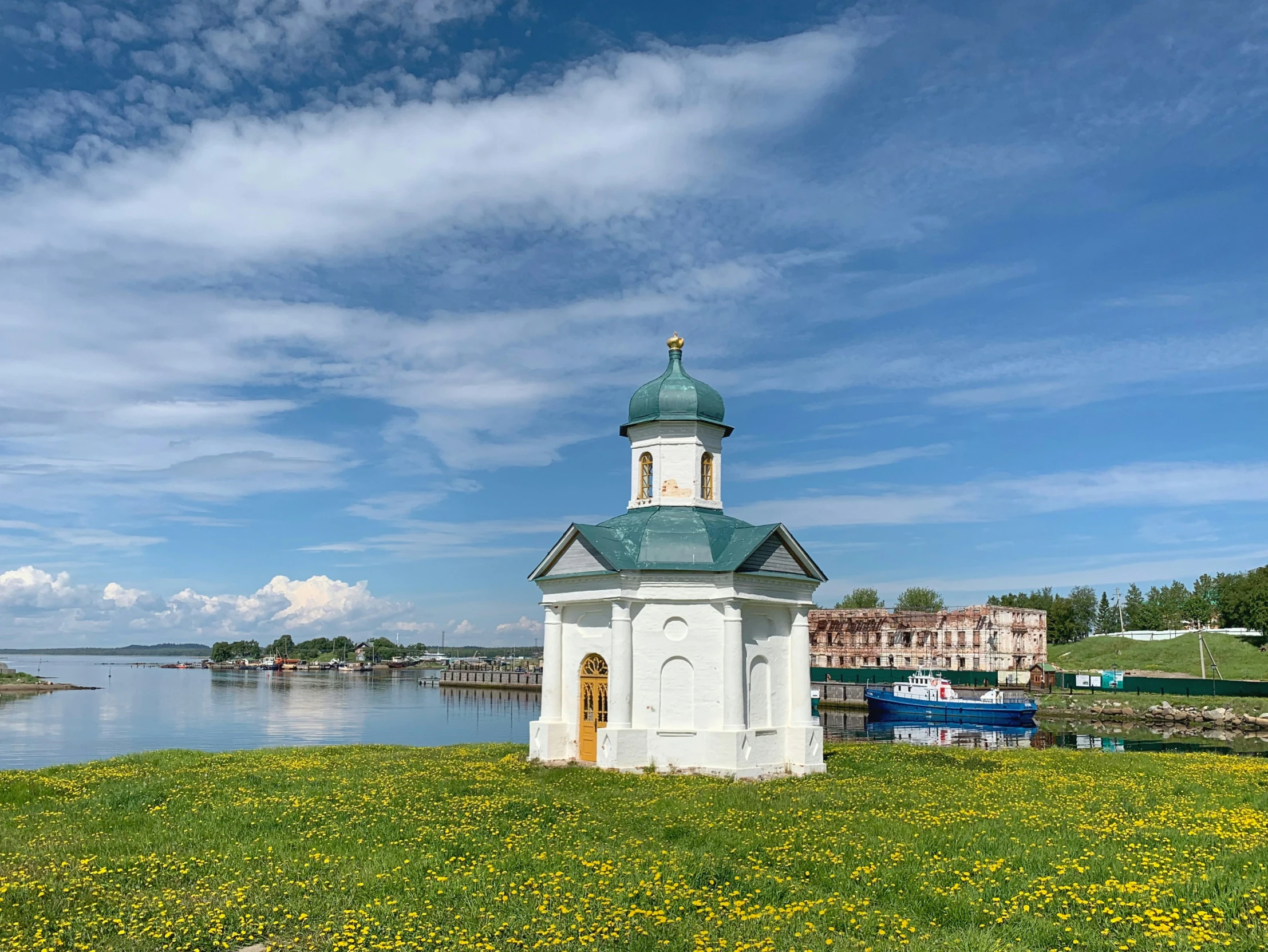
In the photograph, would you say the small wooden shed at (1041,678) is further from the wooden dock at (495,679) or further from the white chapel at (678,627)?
the white chapel at (678,627)

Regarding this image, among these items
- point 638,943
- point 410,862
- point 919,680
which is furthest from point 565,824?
point 919,680

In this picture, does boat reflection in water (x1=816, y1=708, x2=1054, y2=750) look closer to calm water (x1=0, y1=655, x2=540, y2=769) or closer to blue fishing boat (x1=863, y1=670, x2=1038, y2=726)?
blue fishing boat (x1=863, y1=670, x2=1038, y2=726)

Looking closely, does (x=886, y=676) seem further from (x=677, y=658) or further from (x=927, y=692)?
(x=677, y=658)

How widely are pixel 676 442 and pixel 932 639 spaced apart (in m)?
79.0

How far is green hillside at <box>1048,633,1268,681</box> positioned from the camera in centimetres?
8525

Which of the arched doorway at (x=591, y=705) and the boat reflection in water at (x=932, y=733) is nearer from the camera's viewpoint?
the arched doorway at (x=591, y=705)

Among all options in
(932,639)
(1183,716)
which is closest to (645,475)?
(1183,716)

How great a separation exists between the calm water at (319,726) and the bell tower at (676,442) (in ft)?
73.0

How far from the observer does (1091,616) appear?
141 m

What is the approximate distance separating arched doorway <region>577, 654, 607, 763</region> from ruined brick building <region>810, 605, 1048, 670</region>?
243ft

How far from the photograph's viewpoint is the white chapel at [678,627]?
23.0m

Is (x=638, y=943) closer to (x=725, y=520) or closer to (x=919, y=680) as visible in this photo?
(x=725, y=520)

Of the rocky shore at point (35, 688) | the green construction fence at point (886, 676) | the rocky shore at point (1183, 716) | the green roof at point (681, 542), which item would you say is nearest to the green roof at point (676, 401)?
the green roof at point (681, 542)

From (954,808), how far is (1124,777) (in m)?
7.94
